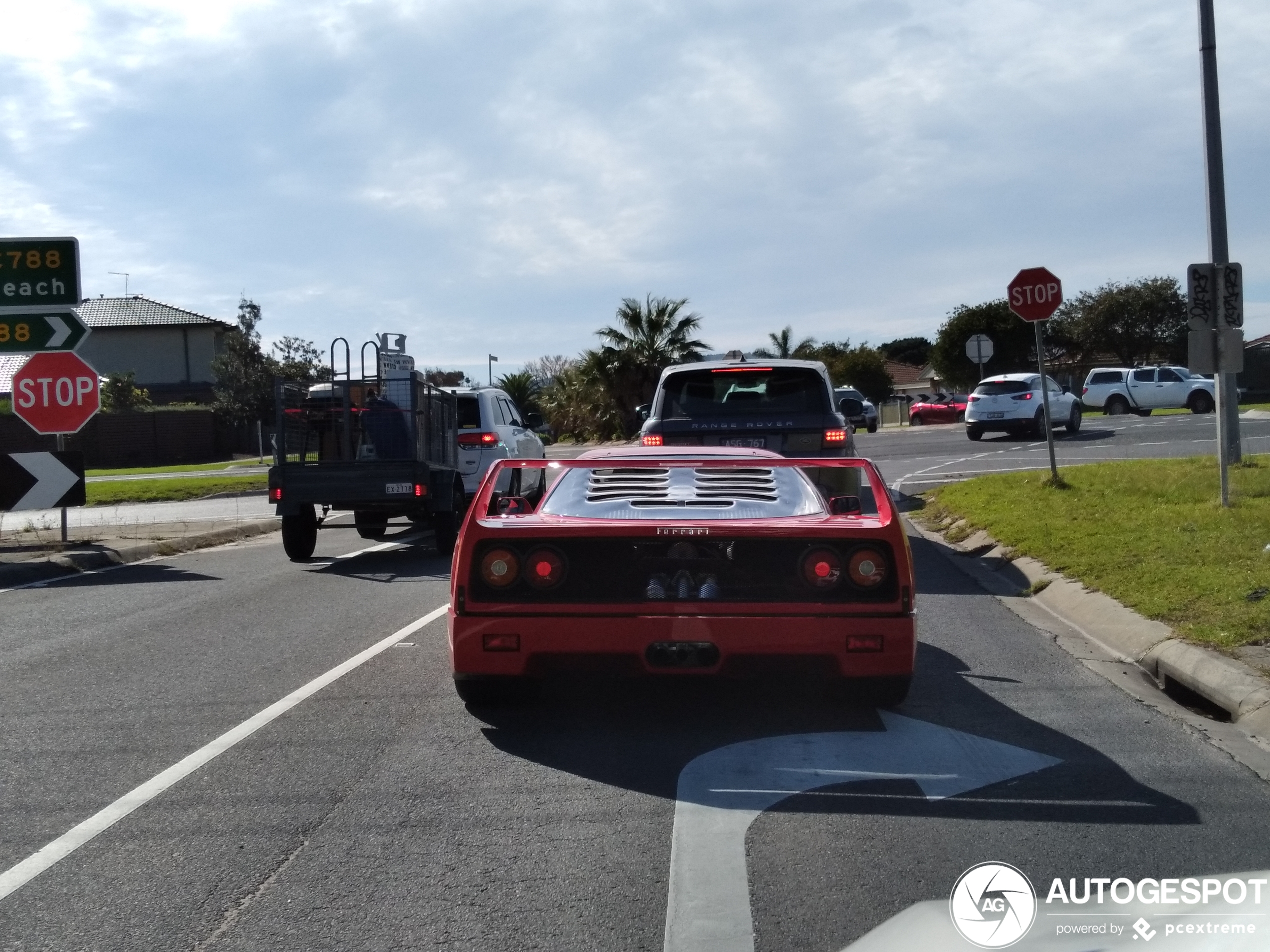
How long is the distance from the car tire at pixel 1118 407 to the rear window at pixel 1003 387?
1062cm

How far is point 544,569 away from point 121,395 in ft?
171

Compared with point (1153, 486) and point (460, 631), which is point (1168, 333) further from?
point (460, 631)

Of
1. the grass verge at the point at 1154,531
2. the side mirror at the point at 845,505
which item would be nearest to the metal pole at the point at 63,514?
the grass verge at the point at 1154,531

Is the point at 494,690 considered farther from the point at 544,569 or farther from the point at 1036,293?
the point at 1036,293

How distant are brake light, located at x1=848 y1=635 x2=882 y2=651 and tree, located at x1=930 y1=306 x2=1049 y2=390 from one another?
6125 centimetres

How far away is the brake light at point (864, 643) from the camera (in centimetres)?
566

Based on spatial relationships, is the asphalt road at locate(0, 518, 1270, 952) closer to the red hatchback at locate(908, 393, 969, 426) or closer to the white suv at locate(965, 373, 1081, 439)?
the white suv at locate(965, 373, 1081, 439)

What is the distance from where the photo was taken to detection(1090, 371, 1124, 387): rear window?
39719 mm

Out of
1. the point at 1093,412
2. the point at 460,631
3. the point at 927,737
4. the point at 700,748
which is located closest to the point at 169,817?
the point at 460,631

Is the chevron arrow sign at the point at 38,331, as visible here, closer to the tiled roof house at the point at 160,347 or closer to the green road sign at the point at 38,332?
the green road sign at the point at 38,332

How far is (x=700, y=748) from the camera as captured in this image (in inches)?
222

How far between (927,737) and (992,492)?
438 inches

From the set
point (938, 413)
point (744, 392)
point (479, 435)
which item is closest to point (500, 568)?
point (744, 392)

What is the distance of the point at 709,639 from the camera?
567 centimetres
